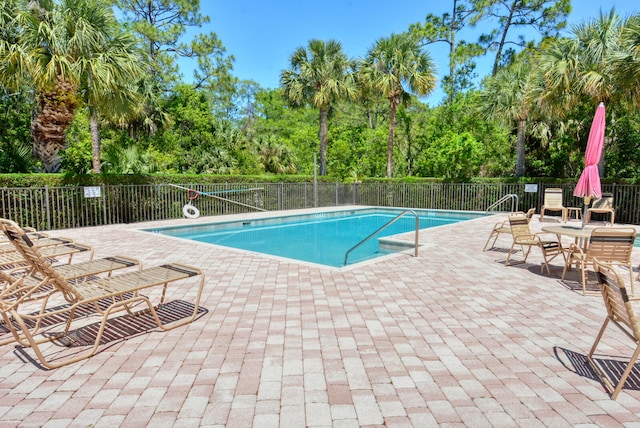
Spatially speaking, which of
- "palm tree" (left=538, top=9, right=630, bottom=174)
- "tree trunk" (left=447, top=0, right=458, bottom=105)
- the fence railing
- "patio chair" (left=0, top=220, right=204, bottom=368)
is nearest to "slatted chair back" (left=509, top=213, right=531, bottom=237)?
"patio chair" (left=0, top=220, right=204, bottom=368)

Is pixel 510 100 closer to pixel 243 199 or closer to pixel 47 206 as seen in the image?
pixel 243 199

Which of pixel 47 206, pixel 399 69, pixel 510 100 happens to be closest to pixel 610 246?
pixel 47 206

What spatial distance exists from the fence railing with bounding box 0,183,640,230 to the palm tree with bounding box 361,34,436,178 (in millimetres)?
5039

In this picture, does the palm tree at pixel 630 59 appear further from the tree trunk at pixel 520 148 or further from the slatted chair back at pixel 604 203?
the tree trunk at pixel 520 148

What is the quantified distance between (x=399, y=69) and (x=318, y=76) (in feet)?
14.1

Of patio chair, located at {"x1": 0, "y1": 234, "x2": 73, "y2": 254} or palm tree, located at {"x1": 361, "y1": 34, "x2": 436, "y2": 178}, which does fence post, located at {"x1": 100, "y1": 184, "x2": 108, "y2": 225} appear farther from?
palm tree, located at {"x1": 361, "y1": 34, "x2": 436, "y2": 178}

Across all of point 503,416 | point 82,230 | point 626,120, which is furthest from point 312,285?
point 626,120

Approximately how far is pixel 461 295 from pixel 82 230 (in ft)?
34.8

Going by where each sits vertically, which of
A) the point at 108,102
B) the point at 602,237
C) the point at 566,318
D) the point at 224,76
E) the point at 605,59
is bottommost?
the point at 566,318

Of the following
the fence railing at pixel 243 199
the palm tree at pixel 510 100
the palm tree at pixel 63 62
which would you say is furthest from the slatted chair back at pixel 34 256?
the palm tree at pixel 510 100

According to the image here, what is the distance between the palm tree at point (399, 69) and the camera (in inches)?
777

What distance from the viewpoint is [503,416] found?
2.33 meters

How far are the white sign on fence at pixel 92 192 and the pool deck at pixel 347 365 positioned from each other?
27.4 ft

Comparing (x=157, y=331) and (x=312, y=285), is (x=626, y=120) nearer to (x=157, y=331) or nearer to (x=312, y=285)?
(x=312, y=285)
